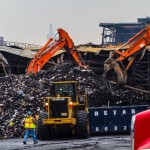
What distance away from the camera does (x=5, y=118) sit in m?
25.2

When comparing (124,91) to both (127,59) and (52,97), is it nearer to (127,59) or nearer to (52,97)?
(127,59)

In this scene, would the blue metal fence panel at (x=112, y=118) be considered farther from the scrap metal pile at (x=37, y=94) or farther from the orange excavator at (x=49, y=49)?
the orange excavator at (x=49, y=49)

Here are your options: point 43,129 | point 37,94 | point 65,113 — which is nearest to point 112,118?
point 65,113

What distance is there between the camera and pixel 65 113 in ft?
64.1

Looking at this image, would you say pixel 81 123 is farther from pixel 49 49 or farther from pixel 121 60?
pixel 49 49

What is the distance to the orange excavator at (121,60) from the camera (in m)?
28.1

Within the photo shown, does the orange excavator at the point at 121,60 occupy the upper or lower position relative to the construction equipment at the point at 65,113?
upper

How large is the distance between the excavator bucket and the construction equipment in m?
8.37

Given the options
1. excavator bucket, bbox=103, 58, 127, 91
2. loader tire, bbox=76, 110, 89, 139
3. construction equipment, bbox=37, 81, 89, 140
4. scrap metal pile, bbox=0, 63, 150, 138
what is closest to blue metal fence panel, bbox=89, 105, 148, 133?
construction equipment, bbox=37, 81, 89, 140

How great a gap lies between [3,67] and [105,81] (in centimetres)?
834

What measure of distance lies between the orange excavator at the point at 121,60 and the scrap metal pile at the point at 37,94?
0.57 metres

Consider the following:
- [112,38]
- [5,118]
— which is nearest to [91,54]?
[5,118]

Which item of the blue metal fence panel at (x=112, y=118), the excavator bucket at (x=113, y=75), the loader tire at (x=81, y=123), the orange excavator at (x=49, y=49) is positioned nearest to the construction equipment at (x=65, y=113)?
the loader tire at (x=81, y=123)

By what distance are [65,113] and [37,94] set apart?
791cm
